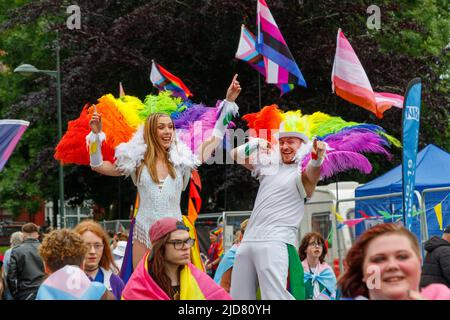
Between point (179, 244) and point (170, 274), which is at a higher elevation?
point (179, 244)

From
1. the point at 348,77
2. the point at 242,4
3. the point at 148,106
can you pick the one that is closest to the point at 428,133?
the point at 242,4

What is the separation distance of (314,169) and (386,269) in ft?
10.0

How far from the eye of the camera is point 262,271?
265 inches

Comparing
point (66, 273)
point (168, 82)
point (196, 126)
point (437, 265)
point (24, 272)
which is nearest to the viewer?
point (66, 273)

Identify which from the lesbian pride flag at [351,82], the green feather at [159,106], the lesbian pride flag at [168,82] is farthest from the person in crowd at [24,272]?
the lesbian pride flag at [168,82]

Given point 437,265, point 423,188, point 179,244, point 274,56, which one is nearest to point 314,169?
point 437,265

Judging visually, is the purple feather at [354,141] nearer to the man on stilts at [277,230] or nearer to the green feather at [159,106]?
the man on stilts at [277,230]

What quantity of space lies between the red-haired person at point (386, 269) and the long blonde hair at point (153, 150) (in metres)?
3.47

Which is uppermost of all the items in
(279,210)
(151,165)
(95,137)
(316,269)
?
(95,137)

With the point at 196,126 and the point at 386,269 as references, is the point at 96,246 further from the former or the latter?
the point at 386,269

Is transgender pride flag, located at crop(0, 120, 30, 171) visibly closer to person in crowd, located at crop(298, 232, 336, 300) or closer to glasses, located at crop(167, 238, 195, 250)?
glasses, located at crop(167, 238, 195, 250)

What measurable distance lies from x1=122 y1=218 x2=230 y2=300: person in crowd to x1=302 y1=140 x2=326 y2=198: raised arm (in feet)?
5.03

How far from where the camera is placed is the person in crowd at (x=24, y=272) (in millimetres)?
9305
